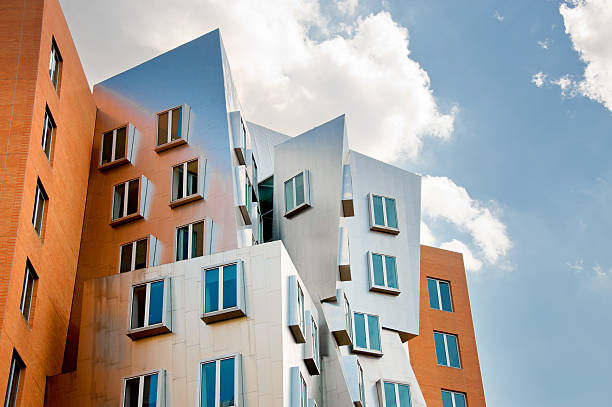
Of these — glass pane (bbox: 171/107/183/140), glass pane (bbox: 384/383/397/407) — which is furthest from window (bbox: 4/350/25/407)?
glass pane (bbox: 384/383/397/407)

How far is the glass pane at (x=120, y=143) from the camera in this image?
43.1 m

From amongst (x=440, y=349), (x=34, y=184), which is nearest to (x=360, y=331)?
(x=440, y=349)

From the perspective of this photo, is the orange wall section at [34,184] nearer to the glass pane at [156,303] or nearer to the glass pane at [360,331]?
the glass pane at [156,303]

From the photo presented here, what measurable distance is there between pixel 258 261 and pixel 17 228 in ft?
30.9

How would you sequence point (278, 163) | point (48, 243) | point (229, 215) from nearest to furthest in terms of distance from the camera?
1. point (48, 243)
2. point (229, 215)
3. point (278, 163)

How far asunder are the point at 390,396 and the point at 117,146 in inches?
753

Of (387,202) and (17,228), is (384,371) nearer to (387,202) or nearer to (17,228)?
(387,202)

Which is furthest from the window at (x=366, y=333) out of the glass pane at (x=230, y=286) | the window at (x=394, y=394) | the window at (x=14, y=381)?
the window at (x=14, y=381)

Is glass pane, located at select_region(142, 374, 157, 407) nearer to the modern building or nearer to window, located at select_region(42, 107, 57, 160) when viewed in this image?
the modern building

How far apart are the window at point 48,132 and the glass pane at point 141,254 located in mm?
6211

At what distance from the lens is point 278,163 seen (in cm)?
4816

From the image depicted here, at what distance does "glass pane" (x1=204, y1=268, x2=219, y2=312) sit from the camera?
108 feet

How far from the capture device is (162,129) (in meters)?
43.4

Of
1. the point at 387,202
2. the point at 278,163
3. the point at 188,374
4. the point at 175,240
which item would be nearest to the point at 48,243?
the point at 175,240
